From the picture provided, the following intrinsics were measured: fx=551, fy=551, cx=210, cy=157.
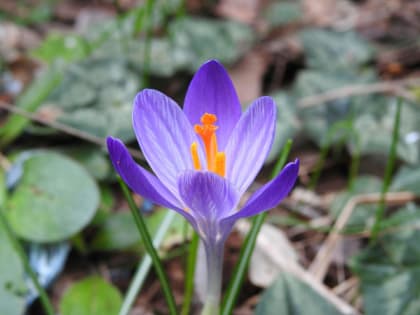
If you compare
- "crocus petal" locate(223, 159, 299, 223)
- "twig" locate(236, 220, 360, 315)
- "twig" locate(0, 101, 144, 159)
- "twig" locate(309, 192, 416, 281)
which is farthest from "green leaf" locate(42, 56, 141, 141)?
"crocus petal" locate(223, 159, 299, 223)

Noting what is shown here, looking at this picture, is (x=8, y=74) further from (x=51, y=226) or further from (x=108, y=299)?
(x=108, y=299)

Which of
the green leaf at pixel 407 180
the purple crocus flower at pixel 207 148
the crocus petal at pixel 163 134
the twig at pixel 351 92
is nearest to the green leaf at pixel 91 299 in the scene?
the purple crocus flower at pixel 207 148

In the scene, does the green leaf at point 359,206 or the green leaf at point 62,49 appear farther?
the green leaf at point 62,49

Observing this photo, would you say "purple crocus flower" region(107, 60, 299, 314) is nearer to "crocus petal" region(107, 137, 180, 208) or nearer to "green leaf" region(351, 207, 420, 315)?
"crocus petal" region(107, 137, 180, 208)

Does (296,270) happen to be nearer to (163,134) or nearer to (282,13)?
(163,134)

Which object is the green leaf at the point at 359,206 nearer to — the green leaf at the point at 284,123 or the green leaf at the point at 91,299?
the green leaf at the point at 284,123

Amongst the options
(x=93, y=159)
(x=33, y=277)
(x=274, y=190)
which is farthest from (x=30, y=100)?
(x=274, y=190)

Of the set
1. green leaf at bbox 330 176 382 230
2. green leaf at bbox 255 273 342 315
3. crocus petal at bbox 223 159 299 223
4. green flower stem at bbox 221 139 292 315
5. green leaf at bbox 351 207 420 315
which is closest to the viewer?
crocus petal at bbox 223 159 299 223
